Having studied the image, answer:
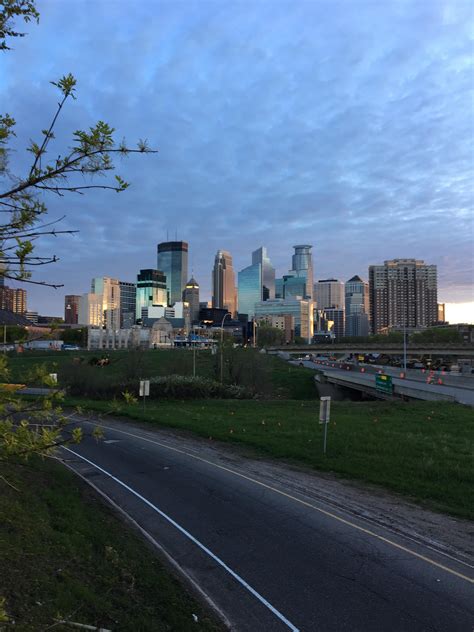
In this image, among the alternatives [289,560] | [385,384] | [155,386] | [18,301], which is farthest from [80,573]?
[385,384]

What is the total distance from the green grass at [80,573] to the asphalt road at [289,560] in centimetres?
77

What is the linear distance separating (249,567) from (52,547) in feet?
12.1

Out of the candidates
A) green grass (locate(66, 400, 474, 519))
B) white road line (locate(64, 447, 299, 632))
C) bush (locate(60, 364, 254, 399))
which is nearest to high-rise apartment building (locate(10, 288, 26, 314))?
green grass (locate(66, 400, 474, 519))

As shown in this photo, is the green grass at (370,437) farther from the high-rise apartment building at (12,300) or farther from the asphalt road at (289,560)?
the high-rise apartment building at (12,300)

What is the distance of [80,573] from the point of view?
7285 mm

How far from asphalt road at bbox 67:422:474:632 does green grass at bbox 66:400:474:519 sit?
3157 mm

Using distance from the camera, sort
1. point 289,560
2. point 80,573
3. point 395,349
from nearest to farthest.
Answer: point 80,573
point 289,560
point 395,349

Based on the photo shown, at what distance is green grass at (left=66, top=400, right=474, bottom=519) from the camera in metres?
14.4

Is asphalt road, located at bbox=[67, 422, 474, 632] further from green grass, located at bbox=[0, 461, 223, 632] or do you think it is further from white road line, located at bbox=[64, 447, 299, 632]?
green grass, located at bbox=[0, 461, 223, 632]

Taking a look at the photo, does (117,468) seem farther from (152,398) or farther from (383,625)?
(152,398)

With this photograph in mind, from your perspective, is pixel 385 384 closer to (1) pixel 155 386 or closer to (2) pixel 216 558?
(1) pixel 155 386

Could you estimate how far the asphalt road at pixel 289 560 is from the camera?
7.16 meters

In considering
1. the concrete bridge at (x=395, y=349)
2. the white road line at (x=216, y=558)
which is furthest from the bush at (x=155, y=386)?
the concrete bridge at (x=395, y=349)

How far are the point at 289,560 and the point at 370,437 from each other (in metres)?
12.5
